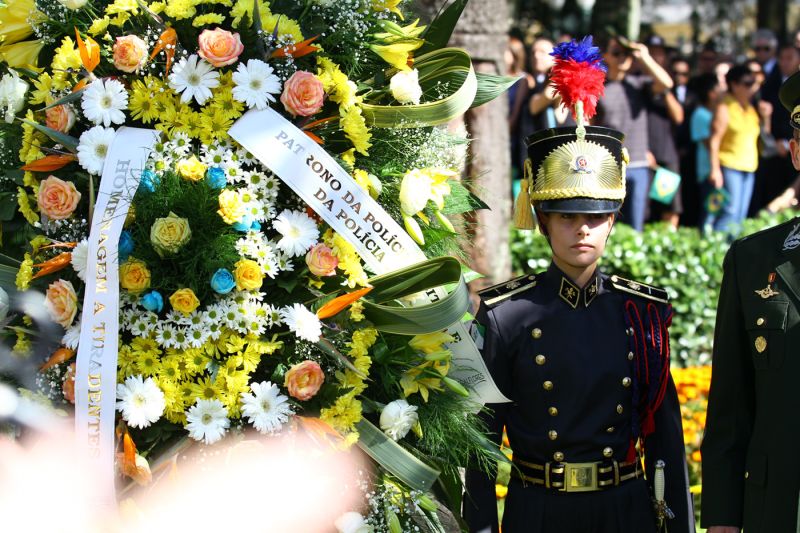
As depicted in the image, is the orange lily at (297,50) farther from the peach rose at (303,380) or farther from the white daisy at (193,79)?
the peach rose at (303,380)

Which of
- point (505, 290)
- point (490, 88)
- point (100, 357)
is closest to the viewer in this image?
point (100, 357)

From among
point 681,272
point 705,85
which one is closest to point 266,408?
point 681,272

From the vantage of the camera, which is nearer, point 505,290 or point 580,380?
point 580,380

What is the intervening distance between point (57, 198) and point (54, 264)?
17 cm

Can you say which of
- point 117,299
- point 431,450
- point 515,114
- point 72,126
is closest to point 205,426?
point 117,299

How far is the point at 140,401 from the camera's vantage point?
8.71 feet

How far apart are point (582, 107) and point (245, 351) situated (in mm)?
1228

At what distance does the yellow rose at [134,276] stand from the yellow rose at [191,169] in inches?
9.9

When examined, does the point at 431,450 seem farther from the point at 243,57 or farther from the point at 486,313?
the point at 243,57

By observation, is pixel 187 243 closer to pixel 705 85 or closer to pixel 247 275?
pixel 247 275

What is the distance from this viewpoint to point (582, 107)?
3135 millimetres

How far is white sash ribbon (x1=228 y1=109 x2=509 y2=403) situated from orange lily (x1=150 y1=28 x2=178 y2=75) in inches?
9.5

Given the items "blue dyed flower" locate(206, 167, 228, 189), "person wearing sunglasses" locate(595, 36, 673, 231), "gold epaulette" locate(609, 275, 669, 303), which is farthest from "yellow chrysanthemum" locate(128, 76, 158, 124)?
"person wearing sunglasses" locate(595, 36, 673, 231)

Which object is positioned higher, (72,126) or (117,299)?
(72,126)
